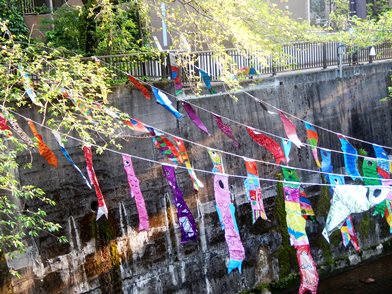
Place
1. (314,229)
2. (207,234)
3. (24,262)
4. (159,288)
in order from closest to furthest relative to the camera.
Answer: (24,262) < (159,288) < (207,234) < (314,229)

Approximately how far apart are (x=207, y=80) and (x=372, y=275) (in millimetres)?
7844

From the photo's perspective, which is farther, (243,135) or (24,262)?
(243,135)

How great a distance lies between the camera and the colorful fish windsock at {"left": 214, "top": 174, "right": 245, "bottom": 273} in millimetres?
12840

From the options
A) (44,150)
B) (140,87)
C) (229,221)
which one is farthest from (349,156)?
(44,150)

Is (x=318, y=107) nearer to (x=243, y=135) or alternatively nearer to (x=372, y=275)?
(x=243, y=135)

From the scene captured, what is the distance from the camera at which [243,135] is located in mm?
14695

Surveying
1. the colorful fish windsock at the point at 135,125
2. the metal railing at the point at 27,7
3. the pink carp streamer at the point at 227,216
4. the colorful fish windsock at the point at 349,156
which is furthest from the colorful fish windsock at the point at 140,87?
the metal railing at the point at 27,7

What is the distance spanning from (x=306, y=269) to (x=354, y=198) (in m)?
3.03

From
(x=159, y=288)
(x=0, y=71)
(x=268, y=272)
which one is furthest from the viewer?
(x=268, y=272)

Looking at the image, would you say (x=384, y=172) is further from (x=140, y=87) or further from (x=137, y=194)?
(x=140, y=87)

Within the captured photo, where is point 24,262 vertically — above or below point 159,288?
above

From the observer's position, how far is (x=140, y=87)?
1238 cm

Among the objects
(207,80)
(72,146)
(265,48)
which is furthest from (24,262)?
(265,48)

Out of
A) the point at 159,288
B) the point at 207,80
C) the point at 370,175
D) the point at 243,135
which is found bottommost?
the point at 159,288
